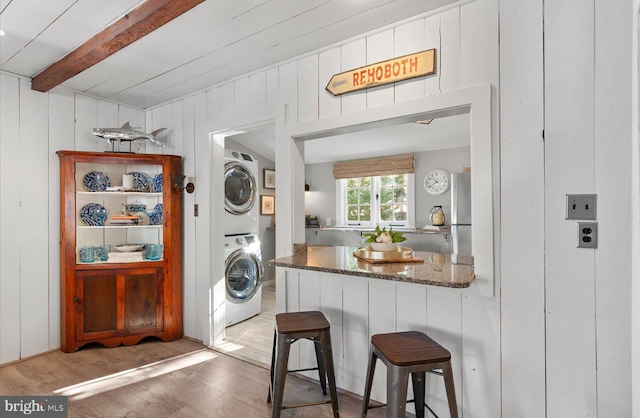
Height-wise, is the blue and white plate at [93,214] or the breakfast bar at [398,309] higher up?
the blue and white plate at [93,214]

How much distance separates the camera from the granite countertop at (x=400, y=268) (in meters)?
1.40

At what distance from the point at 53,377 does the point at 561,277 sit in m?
3.29

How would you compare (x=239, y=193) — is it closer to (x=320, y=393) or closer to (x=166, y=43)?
(x=166, y=43)

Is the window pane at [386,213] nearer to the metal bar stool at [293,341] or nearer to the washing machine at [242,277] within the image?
the washing machine at [242,277]

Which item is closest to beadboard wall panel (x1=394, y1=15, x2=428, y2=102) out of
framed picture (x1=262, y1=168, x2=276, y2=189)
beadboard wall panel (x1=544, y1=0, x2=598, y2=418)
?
beadboard wall panel (x1=544, y1=0, x2=598, y2=418)

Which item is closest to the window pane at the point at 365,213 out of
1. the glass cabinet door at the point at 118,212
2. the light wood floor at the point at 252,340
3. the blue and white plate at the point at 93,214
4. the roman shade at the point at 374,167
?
the roman shade at the point at 374,167

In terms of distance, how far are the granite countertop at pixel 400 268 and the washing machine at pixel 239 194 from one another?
1556 millimetres

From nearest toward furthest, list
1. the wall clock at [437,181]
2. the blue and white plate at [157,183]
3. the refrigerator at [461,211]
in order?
the blue and white plate at [157,183] < the refrigerator at [461,211] < the wall clock at [437,181]

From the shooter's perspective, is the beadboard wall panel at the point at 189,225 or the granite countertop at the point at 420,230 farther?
the granite countertop at the point at 420,230

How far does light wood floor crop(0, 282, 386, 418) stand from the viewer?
190 centimetres

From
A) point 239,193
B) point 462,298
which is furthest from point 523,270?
point 239,193

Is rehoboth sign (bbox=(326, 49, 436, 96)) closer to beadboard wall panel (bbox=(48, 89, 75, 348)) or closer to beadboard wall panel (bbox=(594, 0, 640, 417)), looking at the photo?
beadboard wall panel (bbox=(594, 0, 640, 417))

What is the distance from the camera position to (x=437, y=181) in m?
4.33

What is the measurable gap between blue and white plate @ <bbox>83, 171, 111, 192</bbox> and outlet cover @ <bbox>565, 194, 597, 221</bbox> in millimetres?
3552
